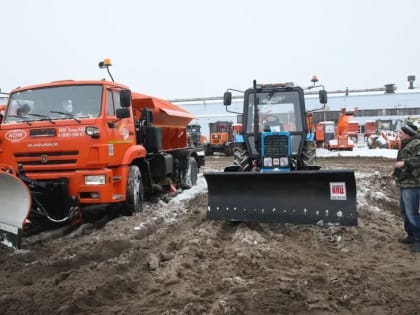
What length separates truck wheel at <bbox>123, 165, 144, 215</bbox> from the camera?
22.3 feet

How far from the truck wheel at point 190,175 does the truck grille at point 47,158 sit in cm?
453

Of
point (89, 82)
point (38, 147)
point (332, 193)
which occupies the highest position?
point (89, 82)

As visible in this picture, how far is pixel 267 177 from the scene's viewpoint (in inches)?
236

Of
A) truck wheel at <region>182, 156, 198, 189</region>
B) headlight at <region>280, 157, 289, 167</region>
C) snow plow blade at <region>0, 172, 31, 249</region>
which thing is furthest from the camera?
truck wheel at <region>182, 156, 198, 189</region>

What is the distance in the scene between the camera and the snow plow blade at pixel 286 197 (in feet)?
18.4

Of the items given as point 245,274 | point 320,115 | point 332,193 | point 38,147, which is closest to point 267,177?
point 332,193

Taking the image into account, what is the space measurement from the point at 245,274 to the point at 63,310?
5.24ft

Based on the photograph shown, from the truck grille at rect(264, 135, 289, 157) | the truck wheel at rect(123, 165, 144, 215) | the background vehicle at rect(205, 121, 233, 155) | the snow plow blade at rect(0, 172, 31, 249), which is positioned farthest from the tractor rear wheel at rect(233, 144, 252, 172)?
the background vehicle at rect(205, 121, 233, 155)

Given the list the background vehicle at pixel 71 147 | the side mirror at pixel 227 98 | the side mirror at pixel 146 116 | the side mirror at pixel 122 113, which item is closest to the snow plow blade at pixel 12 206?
the background vehicle at pixel 71 147

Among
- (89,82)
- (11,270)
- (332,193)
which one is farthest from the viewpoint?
(89,82)

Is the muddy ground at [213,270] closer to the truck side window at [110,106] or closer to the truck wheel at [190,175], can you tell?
the truck side window at [110,106]

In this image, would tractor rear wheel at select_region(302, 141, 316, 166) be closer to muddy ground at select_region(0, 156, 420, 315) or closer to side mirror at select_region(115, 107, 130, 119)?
muddy ground at select_region(0, 156, 420, 315)

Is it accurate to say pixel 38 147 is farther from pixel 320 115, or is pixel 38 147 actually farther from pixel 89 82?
pixel 320 115

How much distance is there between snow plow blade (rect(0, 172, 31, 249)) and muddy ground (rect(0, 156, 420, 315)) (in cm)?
31
